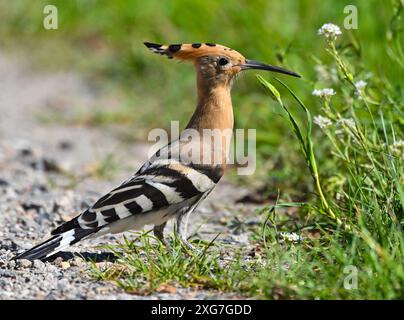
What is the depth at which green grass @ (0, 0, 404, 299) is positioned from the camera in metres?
2.85

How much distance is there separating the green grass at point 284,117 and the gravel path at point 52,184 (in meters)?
0.12

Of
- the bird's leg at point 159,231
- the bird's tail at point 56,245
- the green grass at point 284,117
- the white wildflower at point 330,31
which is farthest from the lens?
the bird's leg at point 159,231

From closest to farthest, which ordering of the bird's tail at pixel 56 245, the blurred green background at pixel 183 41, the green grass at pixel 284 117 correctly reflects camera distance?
1. the green grass at pixel 284 117
2. the bird's tail at pixel 56 245
3. the blurred green background at pixel 183 41

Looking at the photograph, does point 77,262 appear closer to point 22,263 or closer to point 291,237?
point 22,263

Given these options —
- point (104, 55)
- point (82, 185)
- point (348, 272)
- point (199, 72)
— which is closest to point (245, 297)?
point (348, 272)

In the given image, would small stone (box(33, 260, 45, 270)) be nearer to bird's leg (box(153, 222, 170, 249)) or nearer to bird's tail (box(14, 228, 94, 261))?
bird's tail (box(14, 228, 94, 261))

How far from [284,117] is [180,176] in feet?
1.46

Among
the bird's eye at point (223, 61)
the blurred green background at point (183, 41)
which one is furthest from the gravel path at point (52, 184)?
the bird's eye at point (223, 61)

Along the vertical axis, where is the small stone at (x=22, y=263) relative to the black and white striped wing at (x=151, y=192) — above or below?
below

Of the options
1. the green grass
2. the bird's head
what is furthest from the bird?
the green grass

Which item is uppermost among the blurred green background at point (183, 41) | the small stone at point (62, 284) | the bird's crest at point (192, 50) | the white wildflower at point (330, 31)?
the blurred green background at point (183, 41)

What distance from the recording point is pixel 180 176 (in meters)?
3.26

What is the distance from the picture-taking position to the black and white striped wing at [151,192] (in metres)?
3.14

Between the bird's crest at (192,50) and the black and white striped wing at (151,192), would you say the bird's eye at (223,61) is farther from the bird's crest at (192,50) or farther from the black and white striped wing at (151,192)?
the black and white striped wing at (151,192)
